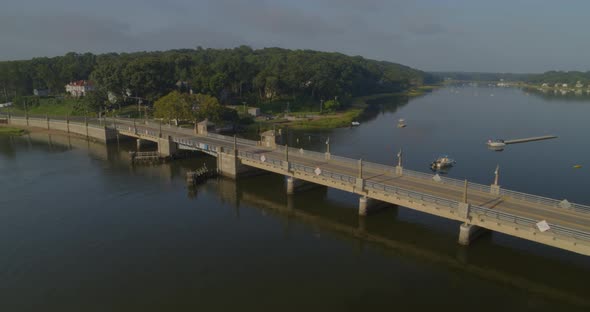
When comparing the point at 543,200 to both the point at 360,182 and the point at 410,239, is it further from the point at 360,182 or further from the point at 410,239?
the point at 360,182

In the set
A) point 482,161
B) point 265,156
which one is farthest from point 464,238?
point 482,161

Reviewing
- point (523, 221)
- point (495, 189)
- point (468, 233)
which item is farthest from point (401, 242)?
point (523, 221)

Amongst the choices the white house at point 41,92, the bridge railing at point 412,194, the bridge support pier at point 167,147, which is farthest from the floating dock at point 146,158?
the white house at point 41,92

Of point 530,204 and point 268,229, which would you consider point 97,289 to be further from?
point 530,204

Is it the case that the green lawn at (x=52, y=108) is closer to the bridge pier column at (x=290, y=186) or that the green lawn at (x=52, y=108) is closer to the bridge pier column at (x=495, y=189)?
the bridge pier column at (x=290, y=186)

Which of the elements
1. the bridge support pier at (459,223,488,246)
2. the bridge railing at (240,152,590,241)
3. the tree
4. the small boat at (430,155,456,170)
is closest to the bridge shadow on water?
the bridge support pier at (459,223,488,246)

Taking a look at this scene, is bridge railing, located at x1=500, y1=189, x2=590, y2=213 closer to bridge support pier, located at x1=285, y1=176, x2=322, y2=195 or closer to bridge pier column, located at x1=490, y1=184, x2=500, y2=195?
bridge pier column, located at x1=490, y1=184, x2=500, y2=195
